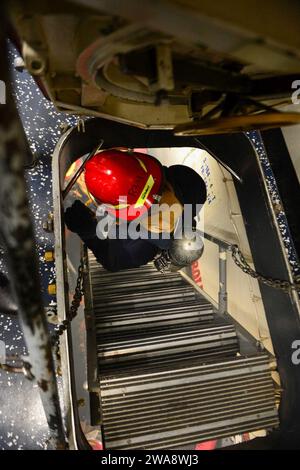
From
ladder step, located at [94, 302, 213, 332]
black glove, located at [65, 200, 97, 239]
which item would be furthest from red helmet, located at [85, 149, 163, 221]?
ladder step, located at [94, 302, 213, 332]

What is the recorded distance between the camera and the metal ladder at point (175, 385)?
6.86ft

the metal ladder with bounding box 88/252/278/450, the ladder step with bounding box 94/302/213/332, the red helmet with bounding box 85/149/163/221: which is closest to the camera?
the metal ladder with bounding box 88/252/278/450

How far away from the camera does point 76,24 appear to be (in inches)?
53.6

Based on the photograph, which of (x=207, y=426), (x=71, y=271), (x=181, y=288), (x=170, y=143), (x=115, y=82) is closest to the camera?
(x=115, y=82)

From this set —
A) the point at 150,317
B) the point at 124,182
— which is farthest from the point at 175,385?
the point at 124,182

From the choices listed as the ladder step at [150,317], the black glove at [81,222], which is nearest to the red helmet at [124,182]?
the black glove at [81,222]

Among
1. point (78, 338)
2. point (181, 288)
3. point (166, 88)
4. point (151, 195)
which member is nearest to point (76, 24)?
point (166, 88)

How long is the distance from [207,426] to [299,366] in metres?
0.76

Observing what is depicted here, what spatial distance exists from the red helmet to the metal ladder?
1.10 m

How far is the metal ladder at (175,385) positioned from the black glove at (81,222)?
0.82 meters

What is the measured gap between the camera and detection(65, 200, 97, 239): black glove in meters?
2.83

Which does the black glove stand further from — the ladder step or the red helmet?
the ladder step

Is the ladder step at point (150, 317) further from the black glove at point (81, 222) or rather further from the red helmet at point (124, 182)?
the red helmet at point (124, 182)

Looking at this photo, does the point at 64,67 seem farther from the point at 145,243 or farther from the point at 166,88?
the point at 145,243
